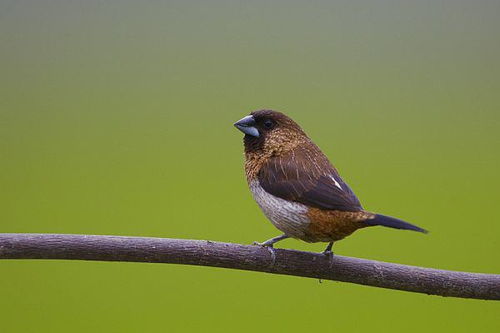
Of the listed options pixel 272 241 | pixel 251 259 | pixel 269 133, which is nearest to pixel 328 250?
pixel 272 241

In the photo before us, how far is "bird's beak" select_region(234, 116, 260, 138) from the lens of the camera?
262cm

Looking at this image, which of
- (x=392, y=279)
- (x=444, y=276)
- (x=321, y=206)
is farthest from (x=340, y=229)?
(x=444, y=276)

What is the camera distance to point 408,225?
1.99 metres

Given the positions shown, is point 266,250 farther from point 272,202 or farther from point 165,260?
point 165,260

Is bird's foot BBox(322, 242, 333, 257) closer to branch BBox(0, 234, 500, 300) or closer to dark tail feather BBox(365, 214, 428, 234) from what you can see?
branch BBox(0, 234, 500, 300)

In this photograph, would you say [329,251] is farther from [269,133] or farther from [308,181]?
[269,133]

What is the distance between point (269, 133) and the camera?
106 inches

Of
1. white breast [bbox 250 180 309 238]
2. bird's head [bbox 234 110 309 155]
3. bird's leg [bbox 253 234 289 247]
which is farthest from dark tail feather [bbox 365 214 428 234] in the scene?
bird's head [bbox 234 110 309 155]

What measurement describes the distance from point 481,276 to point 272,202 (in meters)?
0.82

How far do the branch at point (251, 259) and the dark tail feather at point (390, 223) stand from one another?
1.04 ft

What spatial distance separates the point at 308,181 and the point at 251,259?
36 cm

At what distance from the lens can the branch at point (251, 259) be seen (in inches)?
88.6

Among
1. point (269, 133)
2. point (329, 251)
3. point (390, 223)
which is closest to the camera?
point (390, 223)

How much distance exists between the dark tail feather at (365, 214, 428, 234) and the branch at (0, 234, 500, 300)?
1.04 feet
